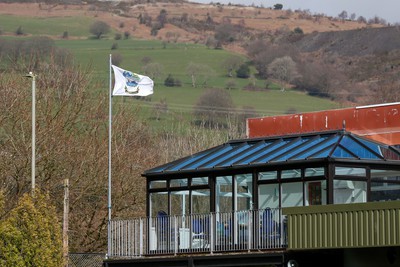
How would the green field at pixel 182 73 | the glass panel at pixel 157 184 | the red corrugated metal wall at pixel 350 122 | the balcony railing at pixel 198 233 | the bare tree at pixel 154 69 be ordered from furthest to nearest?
the bare tree at pixel 154 69, the green field at pixel 182 73, the glass panel at pixel 157 184, the red corrugated metal wall at pixel 350 122, the balcony railing at pixel 198 233

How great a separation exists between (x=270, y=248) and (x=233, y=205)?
2.73 meters

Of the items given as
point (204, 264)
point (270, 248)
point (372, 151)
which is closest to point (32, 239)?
point (204, 264)

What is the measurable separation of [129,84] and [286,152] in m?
9.80

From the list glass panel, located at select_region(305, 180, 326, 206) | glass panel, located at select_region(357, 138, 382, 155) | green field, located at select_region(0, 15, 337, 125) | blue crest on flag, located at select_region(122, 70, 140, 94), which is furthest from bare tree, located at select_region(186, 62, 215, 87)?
glass panel, located at select_region(305, 180, 326, 206)

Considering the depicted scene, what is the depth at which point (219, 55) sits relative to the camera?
638 feet

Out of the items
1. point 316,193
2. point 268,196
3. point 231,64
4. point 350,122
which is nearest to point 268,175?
point 268,196

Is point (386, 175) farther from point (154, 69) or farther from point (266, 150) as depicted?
point (154, 69)

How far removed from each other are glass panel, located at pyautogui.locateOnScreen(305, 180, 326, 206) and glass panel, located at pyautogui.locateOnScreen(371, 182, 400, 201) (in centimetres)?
198

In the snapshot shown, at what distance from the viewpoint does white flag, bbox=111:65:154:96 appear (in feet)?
141

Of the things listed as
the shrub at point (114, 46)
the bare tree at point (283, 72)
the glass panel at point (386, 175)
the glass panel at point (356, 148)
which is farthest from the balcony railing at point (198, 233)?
the bare tree at point (283, 72)

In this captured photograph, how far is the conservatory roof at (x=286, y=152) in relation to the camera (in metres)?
33.6

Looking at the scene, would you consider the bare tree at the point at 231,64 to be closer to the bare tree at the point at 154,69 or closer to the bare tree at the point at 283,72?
the bare tree at the point at 283,72

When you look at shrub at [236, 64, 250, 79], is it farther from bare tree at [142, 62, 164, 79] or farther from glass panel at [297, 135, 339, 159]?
glass panel at [297, 135, 339, 159]

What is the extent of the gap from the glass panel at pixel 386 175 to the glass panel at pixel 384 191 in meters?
0.19
